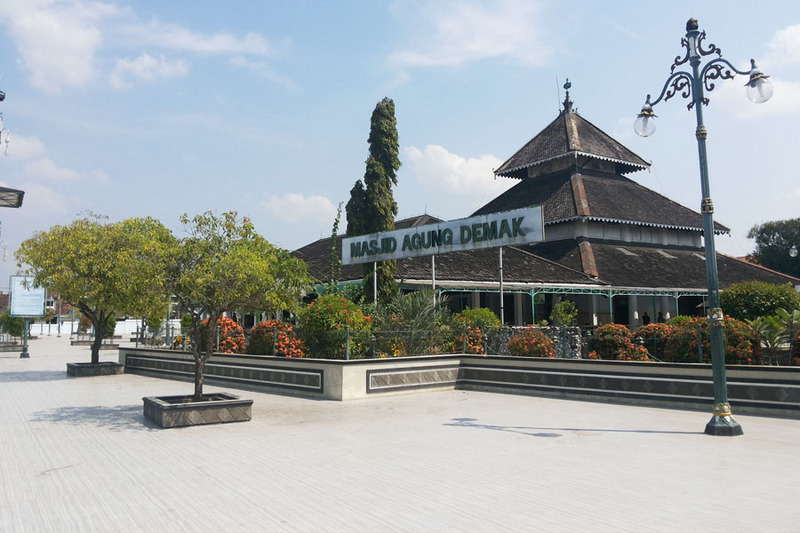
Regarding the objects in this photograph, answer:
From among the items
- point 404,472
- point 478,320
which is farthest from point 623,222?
point 404,472

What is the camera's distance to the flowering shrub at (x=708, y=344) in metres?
12.8

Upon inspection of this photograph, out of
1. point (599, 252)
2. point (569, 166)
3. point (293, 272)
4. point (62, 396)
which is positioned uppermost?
point (569, 166)

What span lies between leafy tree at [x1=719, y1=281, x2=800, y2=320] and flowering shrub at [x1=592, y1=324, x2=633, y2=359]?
872 cm

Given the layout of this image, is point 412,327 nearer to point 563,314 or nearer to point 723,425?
point 723,425

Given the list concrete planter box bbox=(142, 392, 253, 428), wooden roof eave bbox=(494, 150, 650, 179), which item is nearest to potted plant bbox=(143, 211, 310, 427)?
concrete planter box bbox=(142, 392, 253, 428)

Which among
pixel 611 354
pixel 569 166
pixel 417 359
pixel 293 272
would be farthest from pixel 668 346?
pixel 569 166

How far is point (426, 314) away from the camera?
58.2 ft

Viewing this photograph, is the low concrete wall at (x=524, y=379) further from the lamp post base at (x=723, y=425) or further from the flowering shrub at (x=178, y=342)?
the flowering shrub at (x=178, y=342)

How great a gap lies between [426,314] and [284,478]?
1063 cm

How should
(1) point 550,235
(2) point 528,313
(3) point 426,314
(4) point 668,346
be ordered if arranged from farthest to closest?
(1) point 550,235 < (2) point 528,313 < (3) point 426,314 < (4) point 668,346

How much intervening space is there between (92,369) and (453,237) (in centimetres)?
1479

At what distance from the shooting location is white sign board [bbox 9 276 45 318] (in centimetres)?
3644

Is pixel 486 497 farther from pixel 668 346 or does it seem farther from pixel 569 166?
pixel 569 166

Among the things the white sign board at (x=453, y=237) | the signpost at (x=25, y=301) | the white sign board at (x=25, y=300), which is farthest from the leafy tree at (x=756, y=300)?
the white sign board at (x=25, y=300)
